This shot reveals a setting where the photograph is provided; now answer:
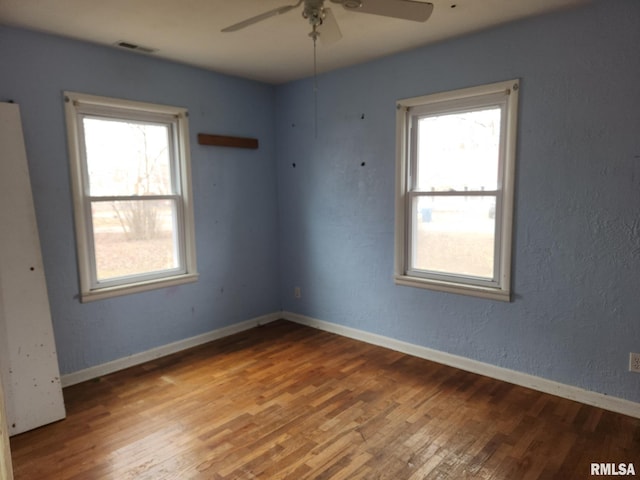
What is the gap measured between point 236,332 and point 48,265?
5.98 ft

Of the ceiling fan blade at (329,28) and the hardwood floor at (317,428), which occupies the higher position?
the ceiling fan blade at (329,28)

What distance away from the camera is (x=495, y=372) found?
3102 millimetres

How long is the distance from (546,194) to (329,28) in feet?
5.83

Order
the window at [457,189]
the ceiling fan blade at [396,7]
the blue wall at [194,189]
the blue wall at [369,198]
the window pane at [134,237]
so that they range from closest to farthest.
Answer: the ceiling fan blade at [396,7]
the blue wall at [369,198]
the blue wall at [194,189]
the window at [457,189]
the window pane at [134,237]

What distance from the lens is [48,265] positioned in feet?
9.62

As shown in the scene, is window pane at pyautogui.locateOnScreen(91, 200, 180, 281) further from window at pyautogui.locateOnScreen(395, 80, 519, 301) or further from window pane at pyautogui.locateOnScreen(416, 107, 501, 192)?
window pane at pyautogui.locateOnScreen(416, 107, 501, 192)

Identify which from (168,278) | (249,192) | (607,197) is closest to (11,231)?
(168,278)

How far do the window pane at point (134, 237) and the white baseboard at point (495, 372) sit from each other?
1.68 m

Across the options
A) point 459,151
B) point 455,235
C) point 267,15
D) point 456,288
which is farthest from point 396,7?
point 456,288

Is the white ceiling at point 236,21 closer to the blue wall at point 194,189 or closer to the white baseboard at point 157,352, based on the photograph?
the blue wall at point 194,189

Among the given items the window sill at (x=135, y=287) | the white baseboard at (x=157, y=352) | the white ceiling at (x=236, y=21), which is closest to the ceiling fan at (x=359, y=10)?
the white ceiling at (x=236, y=21)

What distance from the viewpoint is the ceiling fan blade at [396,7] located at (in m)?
1.91

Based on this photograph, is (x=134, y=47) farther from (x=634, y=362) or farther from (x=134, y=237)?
(x=634, y=362)

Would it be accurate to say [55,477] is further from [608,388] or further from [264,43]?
[608,388]
